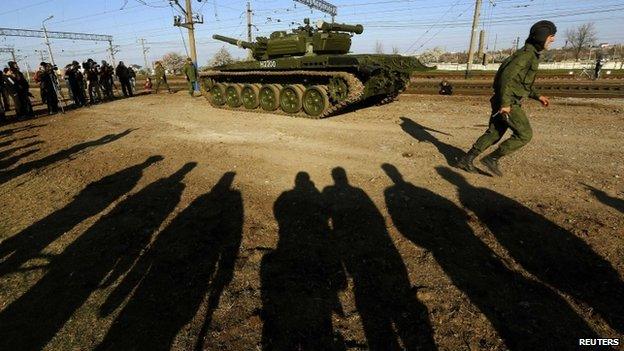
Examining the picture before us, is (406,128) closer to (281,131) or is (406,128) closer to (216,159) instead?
(281,131)

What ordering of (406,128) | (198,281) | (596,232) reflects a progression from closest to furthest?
(198,281) → (596,232) → (406,128)

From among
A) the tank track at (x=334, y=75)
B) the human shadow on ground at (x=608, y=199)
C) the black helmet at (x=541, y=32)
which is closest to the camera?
the human shadow on ground at (x=608, y=199)

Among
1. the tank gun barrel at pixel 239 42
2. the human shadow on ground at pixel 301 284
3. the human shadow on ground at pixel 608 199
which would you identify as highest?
the tank gun barrel at pixel 239 42

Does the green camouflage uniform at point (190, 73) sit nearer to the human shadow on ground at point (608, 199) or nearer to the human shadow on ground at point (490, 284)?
the human shadow on ground at point (490, 284)

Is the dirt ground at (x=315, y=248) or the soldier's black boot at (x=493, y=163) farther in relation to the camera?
the soldier's black boot at (x=493, y=163)

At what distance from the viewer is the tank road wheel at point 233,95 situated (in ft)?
46.5

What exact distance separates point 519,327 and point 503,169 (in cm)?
403

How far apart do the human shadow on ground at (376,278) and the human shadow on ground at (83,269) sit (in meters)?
2.36

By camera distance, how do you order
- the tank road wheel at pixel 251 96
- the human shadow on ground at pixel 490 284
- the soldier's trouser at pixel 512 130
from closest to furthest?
the human shadow on ground at pixel 490 284 → the soldier's trouser at pixel 512 130 → the tank road wheel at pixel 251 96

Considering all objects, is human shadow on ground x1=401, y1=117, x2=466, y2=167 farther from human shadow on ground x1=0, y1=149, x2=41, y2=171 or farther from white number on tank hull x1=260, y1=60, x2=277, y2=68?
human shadow on ground x1=0, y1=149, x2=41, y2=171

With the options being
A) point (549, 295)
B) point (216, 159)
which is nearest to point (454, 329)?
point (549, 295)

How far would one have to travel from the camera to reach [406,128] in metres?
9.88

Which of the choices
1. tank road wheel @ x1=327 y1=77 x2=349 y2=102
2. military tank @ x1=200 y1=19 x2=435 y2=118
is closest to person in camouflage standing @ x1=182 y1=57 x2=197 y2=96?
military tank @ x1=200 y1=19 x2=435 y2=118

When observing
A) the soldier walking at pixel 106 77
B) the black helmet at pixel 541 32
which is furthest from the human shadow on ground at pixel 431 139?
the soldier walking at pixel 106 77
